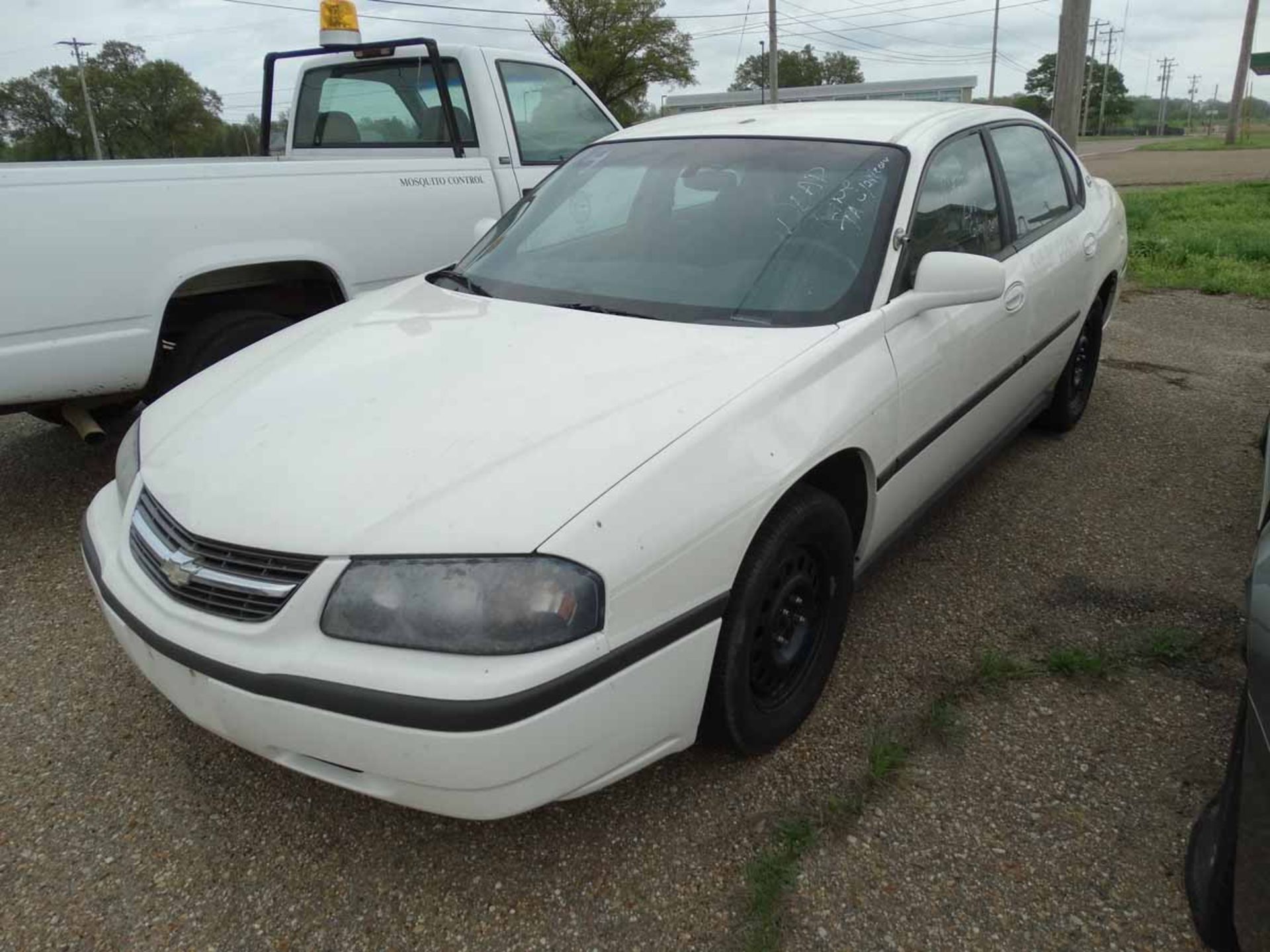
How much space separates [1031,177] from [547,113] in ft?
8.90

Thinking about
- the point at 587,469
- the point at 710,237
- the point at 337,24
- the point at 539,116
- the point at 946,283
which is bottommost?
the point at 587,469

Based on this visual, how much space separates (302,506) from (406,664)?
0.41 m

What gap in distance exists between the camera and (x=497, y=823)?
2203 millimetres

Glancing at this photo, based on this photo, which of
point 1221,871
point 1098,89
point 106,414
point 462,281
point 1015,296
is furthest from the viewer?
point 1098,89

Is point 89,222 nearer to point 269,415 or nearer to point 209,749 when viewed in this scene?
point 269,415

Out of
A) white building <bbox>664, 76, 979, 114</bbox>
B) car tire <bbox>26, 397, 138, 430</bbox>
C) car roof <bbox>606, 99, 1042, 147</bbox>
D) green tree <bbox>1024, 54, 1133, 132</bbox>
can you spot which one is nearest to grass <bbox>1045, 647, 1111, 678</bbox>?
car roof <bbox>606, 99, 1042, 147</bbox>

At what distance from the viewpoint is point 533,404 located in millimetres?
2107

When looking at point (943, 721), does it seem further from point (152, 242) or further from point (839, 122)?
point (152, 242)

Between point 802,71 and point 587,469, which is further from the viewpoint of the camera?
point 802,71

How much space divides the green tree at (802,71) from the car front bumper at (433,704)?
239 ft

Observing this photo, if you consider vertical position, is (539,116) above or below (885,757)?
above

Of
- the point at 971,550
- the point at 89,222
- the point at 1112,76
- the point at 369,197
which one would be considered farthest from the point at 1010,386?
the point at 1112,76

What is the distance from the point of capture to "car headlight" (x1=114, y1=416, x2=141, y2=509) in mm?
2332

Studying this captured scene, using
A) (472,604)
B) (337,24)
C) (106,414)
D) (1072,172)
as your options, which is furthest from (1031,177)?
(106,414)
